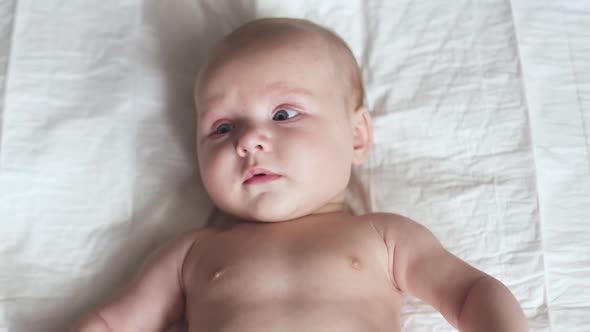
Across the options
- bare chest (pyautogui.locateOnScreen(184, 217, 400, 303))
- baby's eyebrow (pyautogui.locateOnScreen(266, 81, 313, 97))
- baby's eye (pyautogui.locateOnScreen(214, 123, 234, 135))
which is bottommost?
bare chest (pyautogui.locateOnScreen(184, 217, 400, 303))

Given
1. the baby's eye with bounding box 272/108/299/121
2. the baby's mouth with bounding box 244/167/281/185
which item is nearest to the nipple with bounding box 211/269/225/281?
the baby's mouth with bounding box 244/167/281/185

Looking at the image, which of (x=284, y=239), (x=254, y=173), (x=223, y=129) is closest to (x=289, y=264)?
(x=284, y=239)

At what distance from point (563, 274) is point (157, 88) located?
81cm

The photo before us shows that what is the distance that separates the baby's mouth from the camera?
3.40 feet

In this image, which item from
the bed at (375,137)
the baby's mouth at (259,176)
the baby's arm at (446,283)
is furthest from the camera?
the bed at (375,137)

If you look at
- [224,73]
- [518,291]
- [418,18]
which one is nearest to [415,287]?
[518,291]

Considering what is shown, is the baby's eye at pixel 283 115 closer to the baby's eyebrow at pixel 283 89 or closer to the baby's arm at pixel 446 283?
the baby's eyebrow at pixel 283 89

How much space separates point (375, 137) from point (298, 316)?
16.3 inches

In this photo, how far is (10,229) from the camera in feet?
3.84

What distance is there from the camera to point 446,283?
99 centimetres

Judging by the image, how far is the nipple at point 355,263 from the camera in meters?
1.03

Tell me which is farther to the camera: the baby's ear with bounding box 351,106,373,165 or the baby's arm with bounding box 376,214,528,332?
the baby's ear with bounding box 351,106,373,165

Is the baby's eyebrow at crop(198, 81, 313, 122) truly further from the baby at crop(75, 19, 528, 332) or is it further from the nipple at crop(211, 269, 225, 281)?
the nipple at crop(211, 269, 225, 281)

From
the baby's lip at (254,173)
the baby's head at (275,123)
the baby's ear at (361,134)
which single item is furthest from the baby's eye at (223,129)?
the baby's ear at (361,134)
